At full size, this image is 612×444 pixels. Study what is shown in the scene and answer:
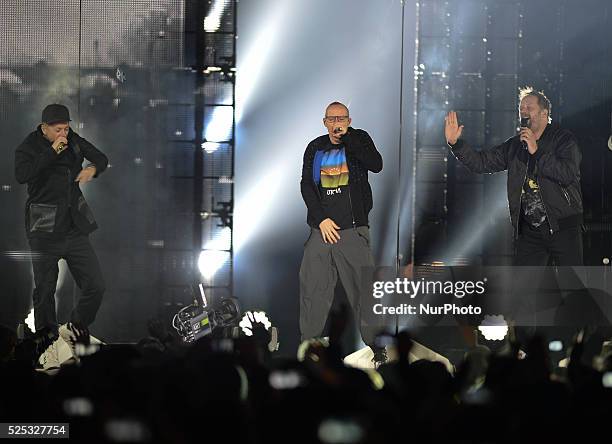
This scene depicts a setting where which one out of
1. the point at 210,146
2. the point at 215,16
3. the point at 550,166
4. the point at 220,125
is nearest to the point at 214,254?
the point at 210,146

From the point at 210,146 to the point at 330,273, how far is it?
1.13m

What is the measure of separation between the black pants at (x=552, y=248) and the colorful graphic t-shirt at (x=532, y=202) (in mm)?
55

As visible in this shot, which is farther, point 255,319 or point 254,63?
point 254,63

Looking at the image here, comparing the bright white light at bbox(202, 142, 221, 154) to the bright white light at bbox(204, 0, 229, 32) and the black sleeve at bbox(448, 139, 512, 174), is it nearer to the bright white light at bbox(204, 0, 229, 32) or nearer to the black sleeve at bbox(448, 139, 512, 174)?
the bright white light at bbox(204, 0, 229, 32)

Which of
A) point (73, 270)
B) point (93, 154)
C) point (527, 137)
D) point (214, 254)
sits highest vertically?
point (527, 137)

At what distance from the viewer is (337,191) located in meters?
7.47

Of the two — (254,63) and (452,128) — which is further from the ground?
(254,63)

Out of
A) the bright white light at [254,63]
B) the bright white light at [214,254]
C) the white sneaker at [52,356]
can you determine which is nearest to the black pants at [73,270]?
the white sneaker at [52,356]

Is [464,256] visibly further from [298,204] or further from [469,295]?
[298,204]

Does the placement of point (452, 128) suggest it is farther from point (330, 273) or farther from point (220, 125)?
point (220, 125)

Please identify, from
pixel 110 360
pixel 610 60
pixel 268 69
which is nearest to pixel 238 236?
pixel 268 69

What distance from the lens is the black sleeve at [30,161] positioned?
7.42m

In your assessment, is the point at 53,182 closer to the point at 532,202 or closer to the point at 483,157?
the point at 483,157

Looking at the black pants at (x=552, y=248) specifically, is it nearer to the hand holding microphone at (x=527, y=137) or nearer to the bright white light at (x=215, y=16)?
the hand holding microphone at (x=527, y=137)
